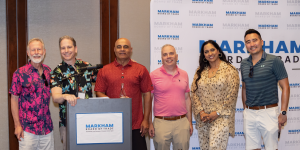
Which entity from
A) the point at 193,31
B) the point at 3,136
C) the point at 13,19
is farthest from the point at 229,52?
the point at 3,136

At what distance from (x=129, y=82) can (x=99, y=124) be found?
107 centimetres

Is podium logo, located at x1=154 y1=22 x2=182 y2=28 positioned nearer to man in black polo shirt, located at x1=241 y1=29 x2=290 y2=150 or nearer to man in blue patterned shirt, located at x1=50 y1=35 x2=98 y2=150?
man in black polo shirt, located at x1=241 y1=29 x2=290 y2=150

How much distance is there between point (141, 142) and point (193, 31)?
186 cm

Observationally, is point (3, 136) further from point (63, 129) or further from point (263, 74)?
point (263, 74)

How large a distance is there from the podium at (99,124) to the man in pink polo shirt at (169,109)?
1.19 metres

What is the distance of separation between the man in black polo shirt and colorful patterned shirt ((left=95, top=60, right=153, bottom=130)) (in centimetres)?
124

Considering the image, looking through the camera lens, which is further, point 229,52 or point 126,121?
point 229,52

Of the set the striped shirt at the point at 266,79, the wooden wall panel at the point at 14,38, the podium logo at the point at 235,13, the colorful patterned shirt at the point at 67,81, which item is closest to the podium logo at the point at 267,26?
the podium logo at the point at 235,13

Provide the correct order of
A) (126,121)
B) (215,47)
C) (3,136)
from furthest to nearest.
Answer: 1. (3,136)
2. (215,47)
3. (126,121)

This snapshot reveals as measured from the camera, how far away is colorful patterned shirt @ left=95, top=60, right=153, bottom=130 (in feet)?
9.35

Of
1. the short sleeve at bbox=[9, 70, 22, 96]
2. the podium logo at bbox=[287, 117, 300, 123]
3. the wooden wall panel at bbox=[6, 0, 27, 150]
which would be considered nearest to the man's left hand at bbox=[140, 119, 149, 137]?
the short sleeve at bbox=[9, 70, 22, 96]

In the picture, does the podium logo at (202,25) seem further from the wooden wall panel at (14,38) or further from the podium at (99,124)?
the wooden wall panel at (14,38)

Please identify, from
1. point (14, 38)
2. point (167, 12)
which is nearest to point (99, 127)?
point (167, 12)

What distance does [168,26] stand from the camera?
3652 millimetres
